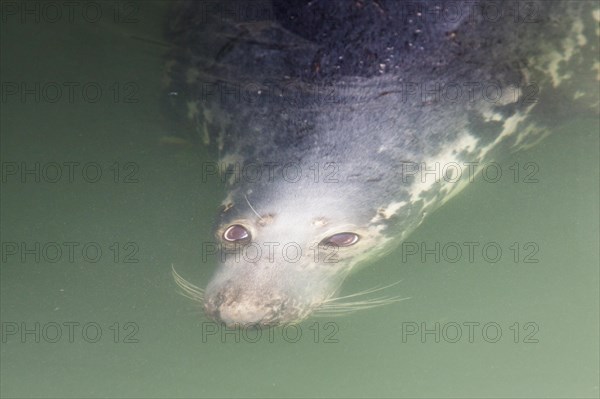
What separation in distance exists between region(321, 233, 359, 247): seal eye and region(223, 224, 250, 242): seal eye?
11.5 inches

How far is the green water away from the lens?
2996mm

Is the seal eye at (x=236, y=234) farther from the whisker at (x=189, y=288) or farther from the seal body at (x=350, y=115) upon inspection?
the whisker at (x=189, y=288)

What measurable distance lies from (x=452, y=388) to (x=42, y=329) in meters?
2.10

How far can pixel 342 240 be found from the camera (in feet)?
7.43

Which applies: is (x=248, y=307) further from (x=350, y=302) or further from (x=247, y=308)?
(x=350, y=302)

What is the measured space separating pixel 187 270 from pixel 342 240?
1.01m

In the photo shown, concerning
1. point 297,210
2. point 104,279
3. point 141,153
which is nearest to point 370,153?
point 297,210

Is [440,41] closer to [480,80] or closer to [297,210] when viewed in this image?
[480,80]

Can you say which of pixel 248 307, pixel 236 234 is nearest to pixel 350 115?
pixel 236 234

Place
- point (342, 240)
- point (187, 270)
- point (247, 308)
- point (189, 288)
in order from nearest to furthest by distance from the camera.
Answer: point (247, 308), point (342, 240), point (189, 288), point (187, 270)

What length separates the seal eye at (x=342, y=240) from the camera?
2.24m

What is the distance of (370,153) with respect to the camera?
213cm

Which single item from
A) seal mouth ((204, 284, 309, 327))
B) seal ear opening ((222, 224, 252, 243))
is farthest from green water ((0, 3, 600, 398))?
seal mouth ((204, 284, 309, 327))

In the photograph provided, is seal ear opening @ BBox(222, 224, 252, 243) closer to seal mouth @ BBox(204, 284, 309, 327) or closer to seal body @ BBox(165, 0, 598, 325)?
seal body @ BBox(165, 0, 598, 325)
